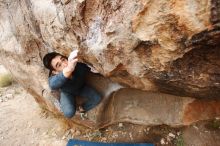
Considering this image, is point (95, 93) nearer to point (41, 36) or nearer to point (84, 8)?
point (41, 36)

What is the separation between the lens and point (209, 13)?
2.29 m

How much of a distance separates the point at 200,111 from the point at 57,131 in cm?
223

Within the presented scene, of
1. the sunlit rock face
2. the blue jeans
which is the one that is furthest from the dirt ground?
the sunlit rock face

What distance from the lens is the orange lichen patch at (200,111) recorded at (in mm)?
4117

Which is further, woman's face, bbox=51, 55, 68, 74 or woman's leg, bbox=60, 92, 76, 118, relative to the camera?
woman's leg, bbox=60, 92, 76, 118

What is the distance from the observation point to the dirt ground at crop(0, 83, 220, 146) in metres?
4.29

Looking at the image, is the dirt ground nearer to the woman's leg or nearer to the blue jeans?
the blue jeans

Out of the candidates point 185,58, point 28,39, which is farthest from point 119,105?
point 185,58

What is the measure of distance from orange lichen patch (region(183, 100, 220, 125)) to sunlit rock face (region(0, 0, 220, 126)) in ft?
2.84

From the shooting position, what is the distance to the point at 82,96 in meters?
4.22

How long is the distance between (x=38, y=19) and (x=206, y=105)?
2320 millimetres

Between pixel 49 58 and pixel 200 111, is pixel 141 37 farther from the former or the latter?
pixel 200 111

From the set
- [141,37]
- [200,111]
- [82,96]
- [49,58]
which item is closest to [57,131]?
[82,96]

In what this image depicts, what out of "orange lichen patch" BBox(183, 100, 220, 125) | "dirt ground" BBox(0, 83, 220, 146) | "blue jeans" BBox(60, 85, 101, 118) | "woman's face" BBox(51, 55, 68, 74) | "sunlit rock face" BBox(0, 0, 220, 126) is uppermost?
"sunlit rock face" BBox(0, 0, 220, 126)
